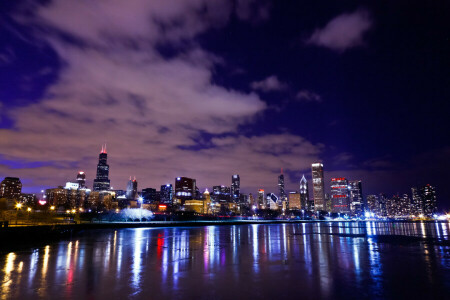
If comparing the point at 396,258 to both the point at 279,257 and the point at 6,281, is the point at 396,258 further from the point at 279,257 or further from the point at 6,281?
the point at 6,281

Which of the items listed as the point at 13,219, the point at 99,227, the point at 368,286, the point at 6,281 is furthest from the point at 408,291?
the point at 99,227

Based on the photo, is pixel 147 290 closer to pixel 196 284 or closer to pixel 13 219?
pixel 196 284

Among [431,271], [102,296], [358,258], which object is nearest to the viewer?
[102,296]

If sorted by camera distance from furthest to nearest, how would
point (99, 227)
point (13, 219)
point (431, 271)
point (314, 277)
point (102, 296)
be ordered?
point (99, 227) < point (13, 219) < point (431, 271) < point (314, 277) < point (102, 296)

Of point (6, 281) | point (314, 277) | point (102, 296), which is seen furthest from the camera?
point (314, 277)

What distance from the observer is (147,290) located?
37.4ft

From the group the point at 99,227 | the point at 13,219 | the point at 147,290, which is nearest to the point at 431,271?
the point at 147,290

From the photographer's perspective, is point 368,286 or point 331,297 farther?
point 368,286

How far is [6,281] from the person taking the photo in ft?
43.0

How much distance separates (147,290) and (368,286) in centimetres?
928

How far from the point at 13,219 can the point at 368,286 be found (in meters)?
64.8

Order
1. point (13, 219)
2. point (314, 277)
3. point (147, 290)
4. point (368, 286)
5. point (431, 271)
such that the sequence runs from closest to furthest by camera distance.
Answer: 1. point (147, 290)
2. point (368, 286)
3. point (314, 277)
4. point (431, 271)
5. point (13, 219)

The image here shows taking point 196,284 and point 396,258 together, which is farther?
point 396,258

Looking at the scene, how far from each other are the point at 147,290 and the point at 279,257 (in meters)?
12.0
